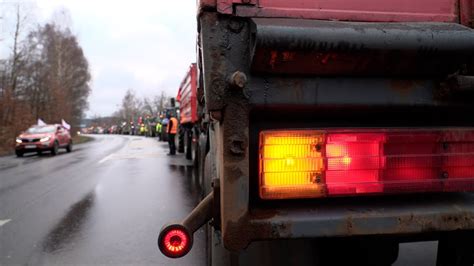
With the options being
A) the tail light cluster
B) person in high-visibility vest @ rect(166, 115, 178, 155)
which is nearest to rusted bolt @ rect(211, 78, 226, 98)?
the tail light cluster

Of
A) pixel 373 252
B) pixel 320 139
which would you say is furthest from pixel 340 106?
pixel 373 252

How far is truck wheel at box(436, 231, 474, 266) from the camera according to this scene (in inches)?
88.4

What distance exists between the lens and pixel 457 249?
2.29m

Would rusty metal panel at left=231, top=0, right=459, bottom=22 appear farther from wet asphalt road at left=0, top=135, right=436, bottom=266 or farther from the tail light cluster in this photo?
wet asphalt road at left=0, top=135, right=436, bottom=266

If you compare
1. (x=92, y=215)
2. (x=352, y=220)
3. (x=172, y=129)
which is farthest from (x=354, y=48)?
(x=172, y=129)

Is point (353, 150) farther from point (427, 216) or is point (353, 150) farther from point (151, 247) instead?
point (151, 247)

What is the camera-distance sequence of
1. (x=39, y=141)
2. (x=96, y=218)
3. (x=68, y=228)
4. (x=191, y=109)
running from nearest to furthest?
(x=68, y=228), (x=96, y=218), (x=191, y=109), (x=39, y=141)

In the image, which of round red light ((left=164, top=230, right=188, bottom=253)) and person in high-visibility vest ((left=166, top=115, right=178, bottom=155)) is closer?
round red light ((left=164, top=230, right=188, bottom=253))

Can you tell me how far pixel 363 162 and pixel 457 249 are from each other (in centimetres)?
85

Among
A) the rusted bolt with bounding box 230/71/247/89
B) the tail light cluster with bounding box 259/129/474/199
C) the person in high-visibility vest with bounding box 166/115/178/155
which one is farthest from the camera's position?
the person in high-visibility vest with bounding box 166/115/178/155

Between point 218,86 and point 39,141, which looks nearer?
point 218,86

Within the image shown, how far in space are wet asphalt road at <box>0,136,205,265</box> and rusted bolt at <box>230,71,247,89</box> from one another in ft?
10.5

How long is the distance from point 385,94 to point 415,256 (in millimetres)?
3095

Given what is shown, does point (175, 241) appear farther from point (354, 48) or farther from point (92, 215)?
point (92, 215)
